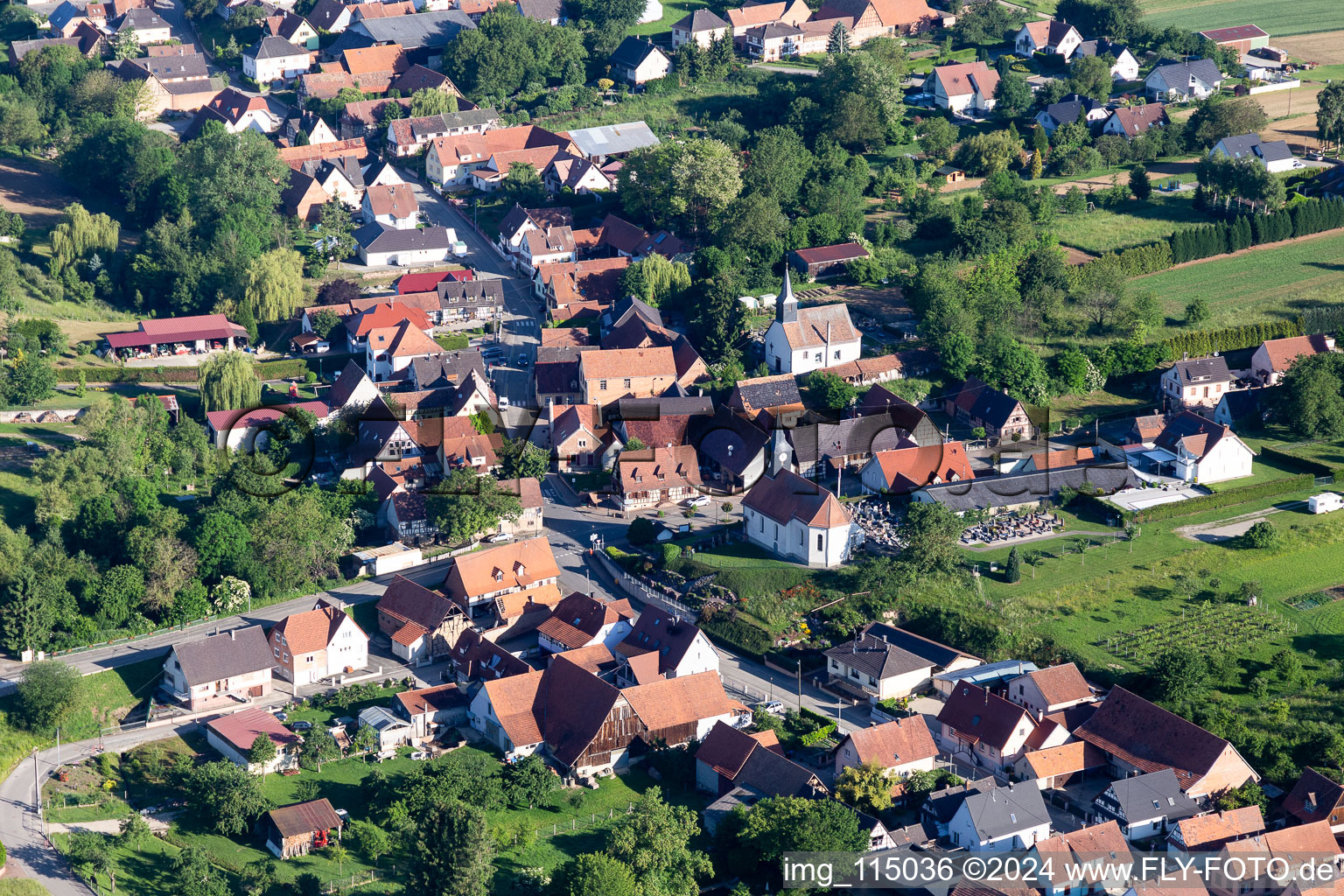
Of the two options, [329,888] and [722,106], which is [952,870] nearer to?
[329,888]

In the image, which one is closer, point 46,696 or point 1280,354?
point 46,696

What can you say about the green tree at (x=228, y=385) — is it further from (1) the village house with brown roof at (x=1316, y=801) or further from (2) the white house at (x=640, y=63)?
(1) the village house with brown roof at (x=1316, y=801)

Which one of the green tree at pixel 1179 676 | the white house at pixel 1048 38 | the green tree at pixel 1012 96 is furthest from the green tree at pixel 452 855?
the white house at pixel 1048 38

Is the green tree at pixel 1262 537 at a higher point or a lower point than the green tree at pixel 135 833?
higher

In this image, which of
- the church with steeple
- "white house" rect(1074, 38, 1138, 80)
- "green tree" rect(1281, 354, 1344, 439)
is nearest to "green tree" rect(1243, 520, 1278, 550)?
"green tree" rect(1281, 354, 1344, 439)

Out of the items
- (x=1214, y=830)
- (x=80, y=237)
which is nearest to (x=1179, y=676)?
(x=1214, y=830)

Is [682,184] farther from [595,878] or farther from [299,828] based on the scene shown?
[595,878]
